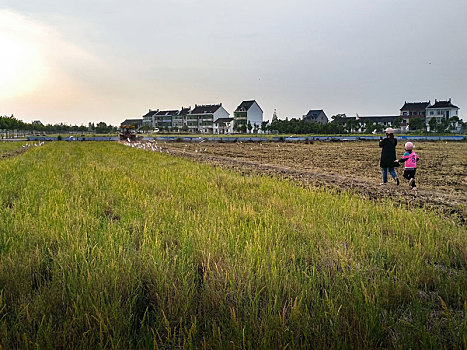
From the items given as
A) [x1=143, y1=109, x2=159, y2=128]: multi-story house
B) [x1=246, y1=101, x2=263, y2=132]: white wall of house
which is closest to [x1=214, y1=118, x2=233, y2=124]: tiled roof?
[x1=246, y1=101, x2=263, y2=132]: white wall of house

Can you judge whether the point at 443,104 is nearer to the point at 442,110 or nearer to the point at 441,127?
the point at 442,110

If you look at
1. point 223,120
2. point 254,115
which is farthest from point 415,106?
point 223,120

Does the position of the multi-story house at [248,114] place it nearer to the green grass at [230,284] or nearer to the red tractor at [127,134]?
the red tractor at [127,134]

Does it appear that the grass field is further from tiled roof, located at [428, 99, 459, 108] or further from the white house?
tiled roof, located at [428, 99, 459, 108]

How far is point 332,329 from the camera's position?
85.7 inches

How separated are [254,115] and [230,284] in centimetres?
11258

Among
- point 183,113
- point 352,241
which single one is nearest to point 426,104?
point 183,113

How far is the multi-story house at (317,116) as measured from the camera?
12644 centimetres

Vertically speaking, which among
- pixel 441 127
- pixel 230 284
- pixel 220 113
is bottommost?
pixel 230 284

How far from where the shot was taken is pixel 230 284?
2.75m

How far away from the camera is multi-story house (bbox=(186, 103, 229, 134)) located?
117250 mm

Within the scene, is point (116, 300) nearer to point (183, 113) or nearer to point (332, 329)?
point (332, 329)

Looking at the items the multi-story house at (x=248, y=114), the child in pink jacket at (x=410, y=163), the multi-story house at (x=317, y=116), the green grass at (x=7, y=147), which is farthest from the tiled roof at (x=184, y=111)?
the child in pink jacket at (x=410, y=163)

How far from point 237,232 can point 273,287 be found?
5.25 ft
